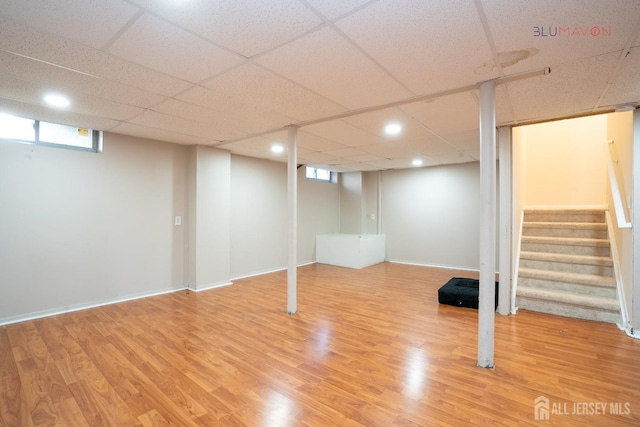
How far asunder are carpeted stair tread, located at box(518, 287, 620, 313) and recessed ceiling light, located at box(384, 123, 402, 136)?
2.88 metres

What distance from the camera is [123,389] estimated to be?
2250 millimetres

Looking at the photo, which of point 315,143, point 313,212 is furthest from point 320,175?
point 315,143

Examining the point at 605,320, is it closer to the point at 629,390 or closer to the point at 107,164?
the point at 629,390

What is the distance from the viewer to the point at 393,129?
4.11 m

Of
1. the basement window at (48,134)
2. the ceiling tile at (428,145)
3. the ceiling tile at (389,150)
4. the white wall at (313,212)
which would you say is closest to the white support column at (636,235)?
the ceiling tile at (428,145)

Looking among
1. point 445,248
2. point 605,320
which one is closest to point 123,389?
point 605,320

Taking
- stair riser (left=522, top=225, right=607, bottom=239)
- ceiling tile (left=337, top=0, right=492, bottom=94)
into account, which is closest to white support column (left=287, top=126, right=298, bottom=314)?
ceiling tile (left=337, top=0, right=492, bottom=94)

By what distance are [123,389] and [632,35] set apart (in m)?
4.29

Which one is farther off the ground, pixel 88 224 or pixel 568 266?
pixel 88 224

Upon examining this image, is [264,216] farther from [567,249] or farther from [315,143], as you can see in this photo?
[567,249]

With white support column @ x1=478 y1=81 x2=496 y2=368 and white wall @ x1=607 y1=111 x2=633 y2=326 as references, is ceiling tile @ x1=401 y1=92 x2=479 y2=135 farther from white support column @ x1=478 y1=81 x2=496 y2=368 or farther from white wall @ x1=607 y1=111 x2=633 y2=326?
A: white wall @ x1=607 y1=111 x2=633 y2=326

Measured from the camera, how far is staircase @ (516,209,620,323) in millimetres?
3727

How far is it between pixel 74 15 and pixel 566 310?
5.63 m

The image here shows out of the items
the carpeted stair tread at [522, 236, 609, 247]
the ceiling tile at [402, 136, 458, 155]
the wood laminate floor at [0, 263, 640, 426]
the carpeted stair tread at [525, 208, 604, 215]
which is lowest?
the wood laminate floor at [0, 263, 640, 426]
